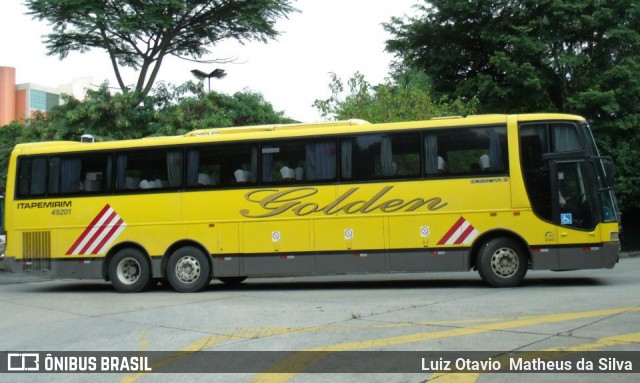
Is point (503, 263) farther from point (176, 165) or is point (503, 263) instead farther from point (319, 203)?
point (176, 165)

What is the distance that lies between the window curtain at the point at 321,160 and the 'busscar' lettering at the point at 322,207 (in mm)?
345

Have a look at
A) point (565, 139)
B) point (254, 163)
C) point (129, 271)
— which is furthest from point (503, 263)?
point (129, 271)

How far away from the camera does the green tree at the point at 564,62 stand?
71.1ft

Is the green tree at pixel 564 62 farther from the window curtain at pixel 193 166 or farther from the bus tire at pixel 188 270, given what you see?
the bus tire at pixel 188 270

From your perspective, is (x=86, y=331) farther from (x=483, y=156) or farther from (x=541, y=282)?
(x=541, y=282)

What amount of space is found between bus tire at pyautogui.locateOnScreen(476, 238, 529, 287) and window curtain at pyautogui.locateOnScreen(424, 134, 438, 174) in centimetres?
184

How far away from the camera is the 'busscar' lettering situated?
11.9 metres

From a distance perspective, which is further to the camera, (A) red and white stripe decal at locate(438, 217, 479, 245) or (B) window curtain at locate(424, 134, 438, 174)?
(B) window curtain at locate(424, 134, 438, 174)

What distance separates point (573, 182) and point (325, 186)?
4.78m

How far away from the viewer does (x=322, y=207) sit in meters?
12.3

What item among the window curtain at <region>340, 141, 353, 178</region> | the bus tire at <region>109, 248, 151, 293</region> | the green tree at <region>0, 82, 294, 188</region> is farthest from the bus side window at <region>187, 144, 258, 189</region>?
the green tree at <region>0, 82, 294, 188</region>

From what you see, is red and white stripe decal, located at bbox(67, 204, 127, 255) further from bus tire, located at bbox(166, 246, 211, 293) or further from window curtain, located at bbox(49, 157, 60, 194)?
bus tire, located at bbox(166, 246, 211, 293)

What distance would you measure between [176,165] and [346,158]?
372cm

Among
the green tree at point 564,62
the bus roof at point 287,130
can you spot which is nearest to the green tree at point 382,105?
the green tree at point 564,62
